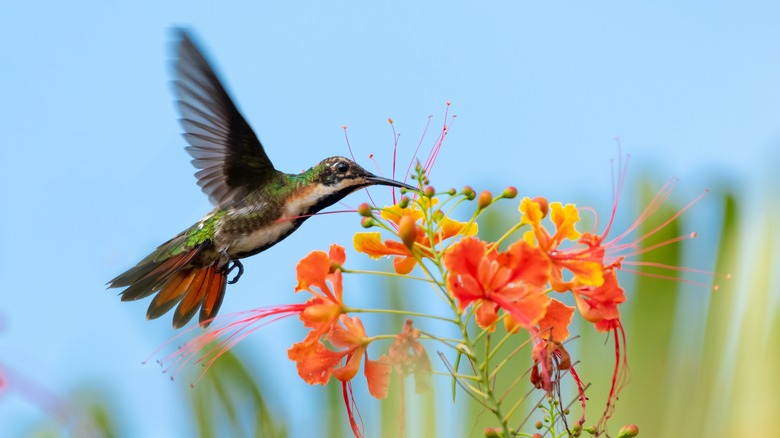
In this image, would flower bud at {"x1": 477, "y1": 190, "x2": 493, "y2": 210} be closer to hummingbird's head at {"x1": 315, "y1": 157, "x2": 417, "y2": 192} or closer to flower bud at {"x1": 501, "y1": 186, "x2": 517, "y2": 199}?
flower bud at {"x1": 501, "y1": 186, "x2": 517, "y2": 199}

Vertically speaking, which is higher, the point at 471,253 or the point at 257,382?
the point at 471,253

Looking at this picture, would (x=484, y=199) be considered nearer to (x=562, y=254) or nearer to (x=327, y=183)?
(x=562, y=254)

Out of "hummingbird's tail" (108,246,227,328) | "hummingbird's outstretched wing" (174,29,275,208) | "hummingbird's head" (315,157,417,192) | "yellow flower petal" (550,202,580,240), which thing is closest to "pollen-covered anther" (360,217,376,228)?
"yellow flower petal" (550,202,580,240)

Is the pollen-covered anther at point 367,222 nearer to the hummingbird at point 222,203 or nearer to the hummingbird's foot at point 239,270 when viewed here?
the hummingbird at point 222,203

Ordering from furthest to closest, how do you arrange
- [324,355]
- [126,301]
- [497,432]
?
[126,301]
[324,355]
[497,432]

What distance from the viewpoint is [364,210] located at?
2.07m

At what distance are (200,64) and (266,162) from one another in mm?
475

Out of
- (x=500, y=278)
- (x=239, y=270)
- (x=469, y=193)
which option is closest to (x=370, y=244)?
(x=469, y=193)

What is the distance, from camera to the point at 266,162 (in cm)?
307

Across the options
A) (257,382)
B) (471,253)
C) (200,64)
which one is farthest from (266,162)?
(257,382)

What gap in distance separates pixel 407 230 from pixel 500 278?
0.74ft

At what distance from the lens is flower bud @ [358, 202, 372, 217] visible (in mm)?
2068

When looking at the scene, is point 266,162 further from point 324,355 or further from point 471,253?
point 471,253

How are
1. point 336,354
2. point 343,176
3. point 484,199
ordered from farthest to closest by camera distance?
point 343,176 < point 336,354 < point 484,199
